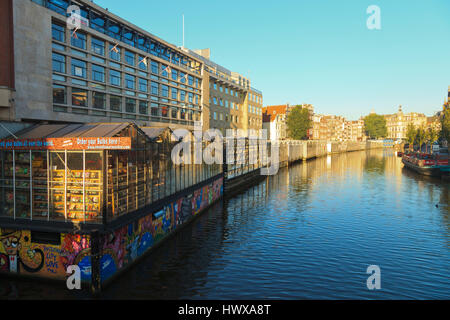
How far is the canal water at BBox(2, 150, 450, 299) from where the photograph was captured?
1539cm

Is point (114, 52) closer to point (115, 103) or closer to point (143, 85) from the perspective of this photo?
point (115, 103)

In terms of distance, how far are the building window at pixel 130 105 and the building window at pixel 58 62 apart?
1312 cm

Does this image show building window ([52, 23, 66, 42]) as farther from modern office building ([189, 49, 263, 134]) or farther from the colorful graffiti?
modern office building ([189, 49, 263, 134])

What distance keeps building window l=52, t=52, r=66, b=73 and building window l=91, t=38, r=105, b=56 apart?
5984 millimetres

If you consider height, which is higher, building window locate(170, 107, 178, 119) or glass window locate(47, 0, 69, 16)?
glass window locate(47, 0, 69, 16)

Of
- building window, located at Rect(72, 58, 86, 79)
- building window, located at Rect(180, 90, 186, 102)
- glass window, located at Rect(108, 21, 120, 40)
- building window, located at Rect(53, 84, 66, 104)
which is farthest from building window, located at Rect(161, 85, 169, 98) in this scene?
building window, located at Rect(53, 84, 66, 104)

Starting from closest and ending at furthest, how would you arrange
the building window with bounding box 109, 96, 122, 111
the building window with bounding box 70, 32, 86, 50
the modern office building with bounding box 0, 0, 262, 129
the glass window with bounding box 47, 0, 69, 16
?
the modern office building with bounding box 0, 0, 262, 129 < the glass window with bounding box 47, 0, 69, 16 < the building window with bounding box 70, 32, 86, 50 < the building window with bounding box 109, 96, 122, 111

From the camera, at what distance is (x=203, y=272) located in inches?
694

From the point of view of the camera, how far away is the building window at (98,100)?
42.8 metres

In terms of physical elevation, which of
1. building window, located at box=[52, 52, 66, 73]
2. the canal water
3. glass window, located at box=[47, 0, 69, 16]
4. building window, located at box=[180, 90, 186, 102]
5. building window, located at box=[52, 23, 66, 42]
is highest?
glass window, located at box=[47, 0, 69, 16]

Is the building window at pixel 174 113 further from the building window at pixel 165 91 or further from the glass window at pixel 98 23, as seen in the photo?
the glass window at pixel 98 23

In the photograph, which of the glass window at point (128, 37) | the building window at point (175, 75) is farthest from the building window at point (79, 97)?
the building window at point (175, 75)

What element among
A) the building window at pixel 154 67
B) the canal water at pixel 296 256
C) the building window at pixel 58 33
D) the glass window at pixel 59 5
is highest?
the glass window at pixel 59 5
